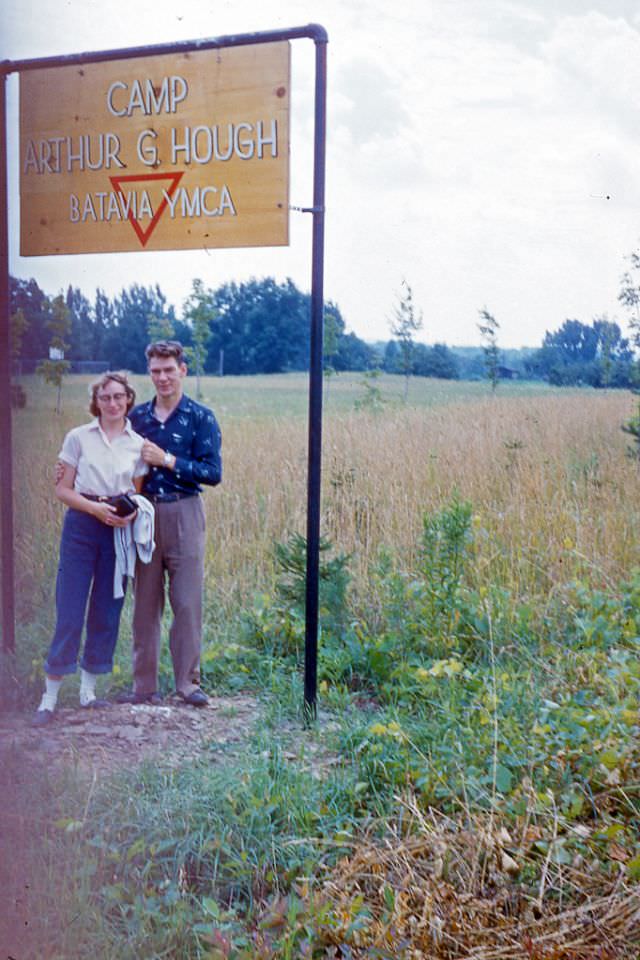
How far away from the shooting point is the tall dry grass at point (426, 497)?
5809mm

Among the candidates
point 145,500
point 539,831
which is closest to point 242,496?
point 145,500

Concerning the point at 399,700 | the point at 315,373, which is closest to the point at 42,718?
the point at 399,700

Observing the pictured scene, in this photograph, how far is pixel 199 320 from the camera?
16.6 feet

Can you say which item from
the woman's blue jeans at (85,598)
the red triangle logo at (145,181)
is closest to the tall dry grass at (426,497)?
the woman's blue jeans at (85,598)

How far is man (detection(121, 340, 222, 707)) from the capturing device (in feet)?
14.5

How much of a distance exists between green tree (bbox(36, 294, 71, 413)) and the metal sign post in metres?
0.17

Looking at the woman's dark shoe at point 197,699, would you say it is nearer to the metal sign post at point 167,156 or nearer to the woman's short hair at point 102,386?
the metal sign post at point 167,156

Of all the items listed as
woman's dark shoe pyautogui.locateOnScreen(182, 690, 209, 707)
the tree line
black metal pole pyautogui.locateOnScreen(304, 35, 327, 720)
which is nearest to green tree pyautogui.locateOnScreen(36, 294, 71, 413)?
the tree line

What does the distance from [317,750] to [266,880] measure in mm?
923

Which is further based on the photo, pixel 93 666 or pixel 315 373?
pixel 93 666

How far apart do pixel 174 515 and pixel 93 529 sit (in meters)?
0.38

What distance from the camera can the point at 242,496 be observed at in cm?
628

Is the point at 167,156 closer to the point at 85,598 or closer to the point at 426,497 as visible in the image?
the point at 85,598

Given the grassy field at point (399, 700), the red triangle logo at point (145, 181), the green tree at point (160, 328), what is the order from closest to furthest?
the grassy field at point (399, 700)
the red triangle logo at point (145, 181)
the green tree at point (160, 328)
